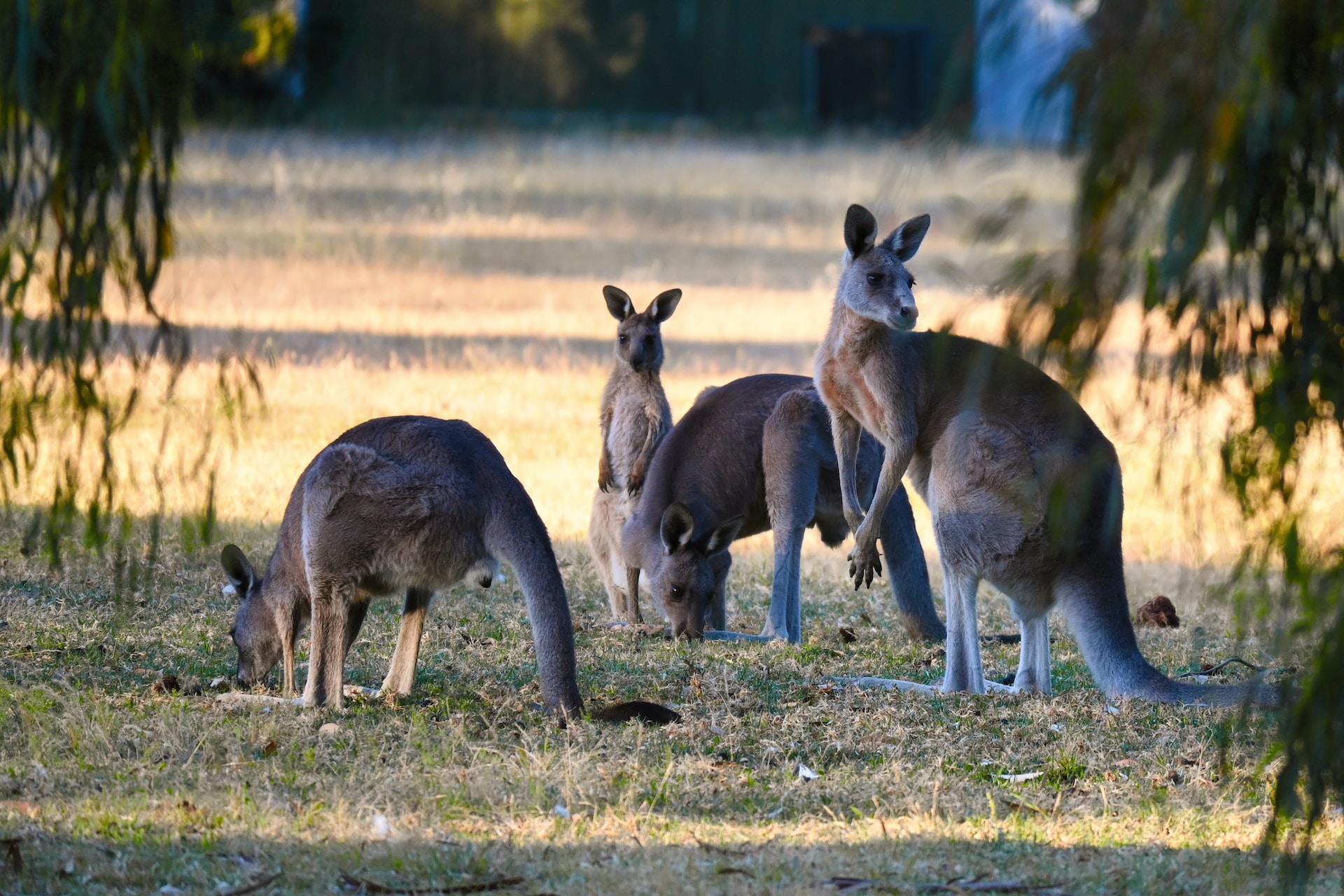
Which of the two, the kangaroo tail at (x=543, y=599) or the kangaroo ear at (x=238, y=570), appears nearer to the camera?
the kangaroo tail at (x=543, y=599)

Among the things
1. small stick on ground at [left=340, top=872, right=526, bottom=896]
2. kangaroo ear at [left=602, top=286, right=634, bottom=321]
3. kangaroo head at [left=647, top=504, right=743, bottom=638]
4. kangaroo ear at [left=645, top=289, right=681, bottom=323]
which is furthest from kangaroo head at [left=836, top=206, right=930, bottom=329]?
small stick on ground at [left=340, top=872, right=526, bottom=896]

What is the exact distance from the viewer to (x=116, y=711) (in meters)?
4.73

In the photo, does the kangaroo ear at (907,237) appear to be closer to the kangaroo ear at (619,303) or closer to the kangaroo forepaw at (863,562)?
the kangaroo forepaw at (863,562)

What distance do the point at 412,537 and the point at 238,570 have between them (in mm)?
864

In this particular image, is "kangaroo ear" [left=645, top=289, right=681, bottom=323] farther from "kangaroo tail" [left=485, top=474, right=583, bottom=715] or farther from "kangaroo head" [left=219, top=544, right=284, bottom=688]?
"kangaroo tail" [left=485, top=474, right=583, bottom=715]

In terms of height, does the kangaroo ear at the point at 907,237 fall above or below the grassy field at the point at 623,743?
above

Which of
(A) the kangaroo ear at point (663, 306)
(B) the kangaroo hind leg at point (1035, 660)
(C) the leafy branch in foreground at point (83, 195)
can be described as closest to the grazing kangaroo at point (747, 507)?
(A) the kangaroo ear at point (663, 306)

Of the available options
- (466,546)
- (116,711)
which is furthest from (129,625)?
(466,546)

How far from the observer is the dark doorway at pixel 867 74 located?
2739cm

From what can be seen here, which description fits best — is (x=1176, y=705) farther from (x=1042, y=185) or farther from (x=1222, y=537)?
(x=1042, y=185)

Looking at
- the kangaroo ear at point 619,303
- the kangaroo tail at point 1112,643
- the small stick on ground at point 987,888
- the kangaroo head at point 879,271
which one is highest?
the kangaroo head at point 879,271

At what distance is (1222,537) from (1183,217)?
42.3 inches

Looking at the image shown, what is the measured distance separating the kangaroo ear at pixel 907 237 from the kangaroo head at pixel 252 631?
2.48 metres

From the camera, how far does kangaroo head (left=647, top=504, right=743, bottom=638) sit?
6.31 m
